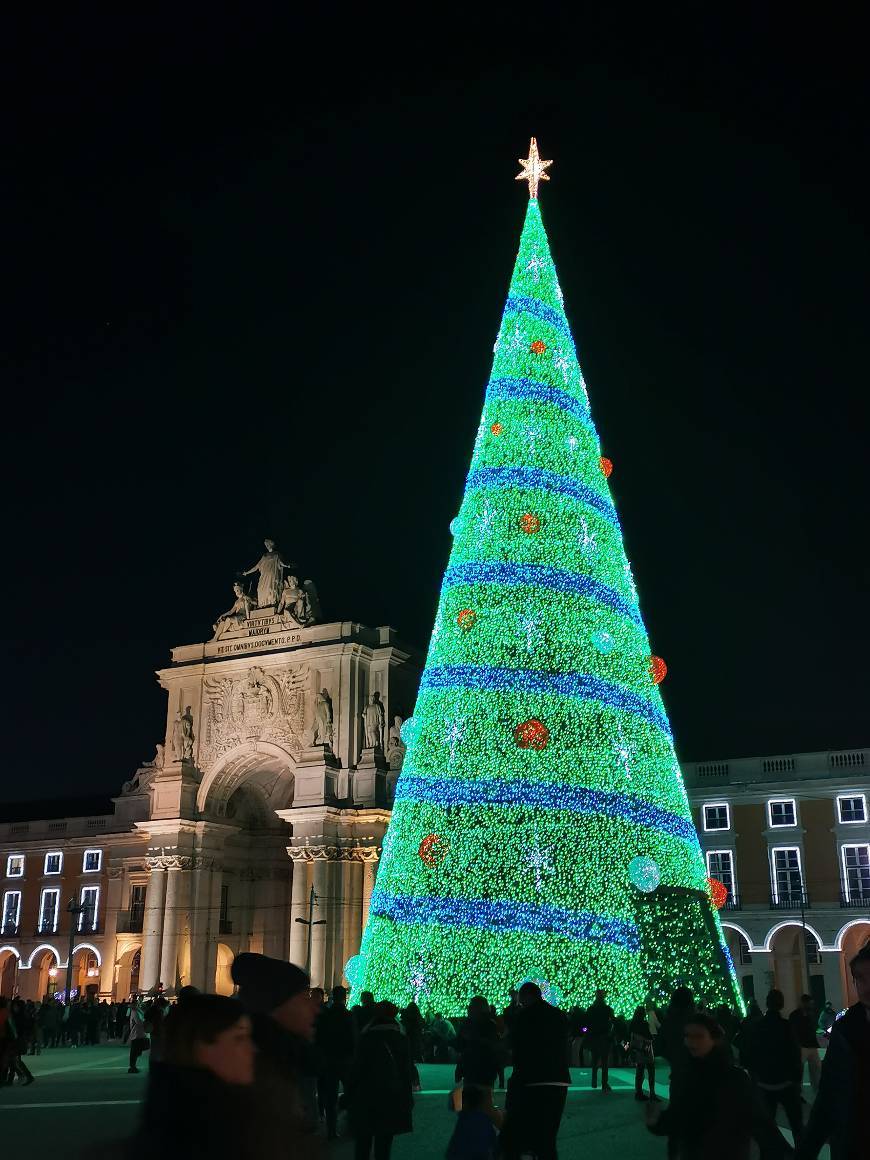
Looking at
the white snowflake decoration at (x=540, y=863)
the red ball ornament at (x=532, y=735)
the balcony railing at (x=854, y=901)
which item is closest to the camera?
the white snowflake decoration at (x=540, y=863)

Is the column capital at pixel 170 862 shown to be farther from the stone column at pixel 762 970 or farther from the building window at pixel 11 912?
the stone column at pixel 762 970

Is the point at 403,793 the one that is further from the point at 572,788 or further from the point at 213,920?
the point at 213,920

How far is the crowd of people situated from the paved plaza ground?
1.11m

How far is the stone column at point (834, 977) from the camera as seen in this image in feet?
126

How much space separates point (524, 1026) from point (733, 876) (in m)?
37.2

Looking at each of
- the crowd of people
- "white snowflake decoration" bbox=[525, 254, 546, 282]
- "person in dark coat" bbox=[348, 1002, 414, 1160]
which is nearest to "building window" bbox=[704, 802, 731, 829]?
"white snowflake decoration" bbox=[525, 254, 546, 282]

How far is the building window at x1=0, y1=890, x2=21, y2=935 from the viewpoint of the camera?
175 feet

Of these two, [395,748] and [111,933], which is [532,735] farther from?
[111,933]

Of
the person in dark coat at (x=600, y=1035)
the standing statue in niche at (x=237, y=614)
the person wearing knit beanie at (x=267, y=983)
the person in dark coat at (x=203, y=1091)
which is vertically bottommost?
the person in dark coat at (x=600, y=1035)

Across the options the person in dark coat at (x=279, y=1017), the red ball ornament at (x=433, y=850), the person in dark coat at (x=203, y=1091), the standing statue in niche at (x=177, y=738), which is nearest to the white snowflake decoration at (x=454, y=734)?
the red ball ornament at (x=433, y=850)

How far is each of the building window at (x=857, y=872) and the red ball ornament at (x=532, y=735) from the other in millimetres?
25104

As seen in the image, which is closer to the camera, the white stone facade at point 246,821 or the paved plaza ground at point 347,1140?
the paved plaza ground at point 347,1140

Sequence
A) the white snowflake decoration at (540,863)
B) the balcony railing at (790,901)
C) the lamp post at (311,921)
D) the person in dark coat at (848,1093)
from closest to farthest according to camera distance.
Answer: the person in dark coat at (848,1093), the white snowflake decoration at (540,863), the lamp post at (311,921), the balcony railing at (790,901)

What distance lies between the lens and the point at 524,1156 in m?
7.65
